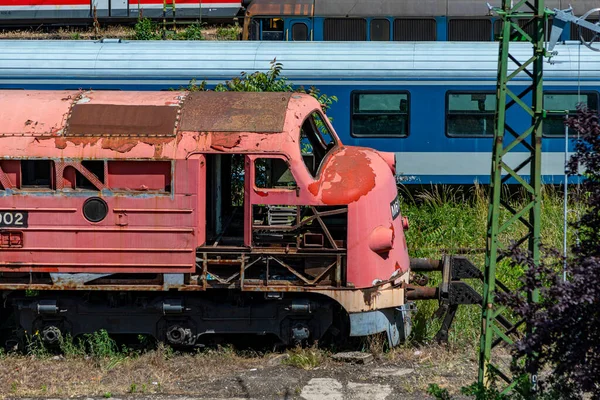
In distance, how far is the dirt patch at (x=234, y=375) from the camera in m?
8.98

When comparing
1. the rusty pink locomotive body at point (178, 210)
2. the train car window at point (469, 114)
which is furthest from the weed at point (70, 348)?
the train car window at point (469, 114)

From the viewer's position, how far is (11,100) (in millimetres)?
10125

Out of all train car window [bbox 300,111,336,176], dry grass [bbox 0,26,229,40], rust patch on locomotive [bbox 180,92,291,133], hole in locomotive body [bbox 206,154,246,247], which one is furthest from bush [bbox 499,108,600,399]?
dry grass [bbox 0,26,229,40]

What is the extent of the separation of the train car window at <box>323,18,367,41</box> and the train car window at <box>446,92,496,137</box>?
507 centimetres

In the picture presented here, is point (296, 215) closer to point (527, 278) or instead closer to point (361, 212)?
point (361, 212)

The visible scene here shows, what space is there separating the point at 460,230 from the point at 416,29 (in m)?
7.67

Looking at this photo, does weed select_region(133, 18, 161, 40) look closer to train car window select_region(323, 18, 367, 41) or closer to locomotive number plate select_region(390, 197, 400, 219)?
train car window select_region(323, 18, 367, 41)

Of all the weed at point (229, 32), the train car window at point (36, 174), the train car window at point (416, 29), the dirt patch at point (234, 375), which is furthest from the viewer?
the weed at point (229, 32)

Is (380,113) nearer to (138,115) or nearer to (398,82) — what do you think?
(398,82)

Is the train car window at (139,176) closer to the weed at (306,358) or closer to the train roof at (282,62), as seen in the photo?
the weed at (306,358)

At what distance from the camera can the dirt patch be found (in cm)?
898

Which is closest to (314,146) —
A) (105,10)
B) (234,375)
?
(234,375)

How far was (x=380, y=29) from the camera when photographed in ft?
69.8

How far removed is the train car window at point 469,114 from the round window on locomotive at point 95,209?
8380mm
